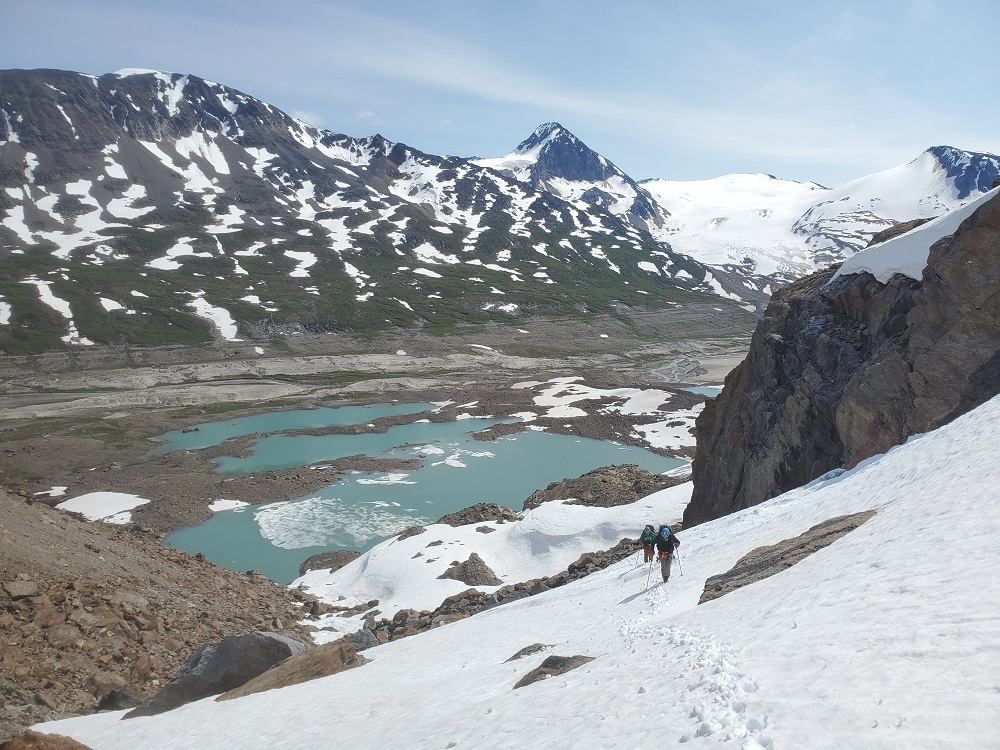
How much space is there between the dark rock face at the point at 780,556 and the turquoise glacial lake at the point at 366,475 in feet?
89.9

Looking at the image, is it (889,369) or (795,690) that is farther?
(889,369)

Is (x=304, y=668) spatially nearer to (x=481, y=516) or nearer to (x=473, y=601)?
(x=473, y=601)

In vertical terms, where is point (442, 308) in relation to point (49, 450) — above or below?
above

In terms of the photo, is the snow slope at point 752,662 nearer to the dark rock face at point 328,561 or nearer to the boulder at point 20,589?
the boulder at point 20,589

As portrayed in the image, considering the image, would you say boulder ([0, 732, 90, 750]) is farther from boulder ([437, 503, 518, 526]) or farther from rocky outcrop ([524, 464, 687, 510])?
rocky outcrop ([524, 464, 687, 510])

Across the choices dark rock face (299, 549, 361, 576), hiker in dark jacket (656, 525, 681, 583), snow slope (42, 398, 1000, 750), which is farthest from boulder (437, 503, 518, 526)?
hiker in dark jacket (656, 525, 681, 583)

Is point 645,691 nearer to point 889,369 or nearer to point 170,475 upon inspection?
point 889,369

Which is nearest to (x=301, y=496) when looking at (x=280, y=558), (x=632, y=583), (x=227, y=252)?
(x=280, y=558)

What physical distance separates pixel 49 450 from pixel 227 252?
11424 cm

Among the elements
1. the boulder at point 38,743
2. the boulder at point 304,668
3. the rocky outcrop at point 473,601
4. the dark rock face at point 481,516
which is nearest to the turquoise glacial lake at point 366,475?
the dark rock face at point 481,516

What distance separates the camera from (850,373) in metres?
22.6

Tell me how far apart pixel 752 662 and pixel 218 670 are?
42.9ft

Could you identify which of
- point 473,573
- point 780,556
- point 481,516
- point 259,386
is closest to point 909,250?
point 780,556

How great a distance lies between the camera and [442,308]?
486 feet
